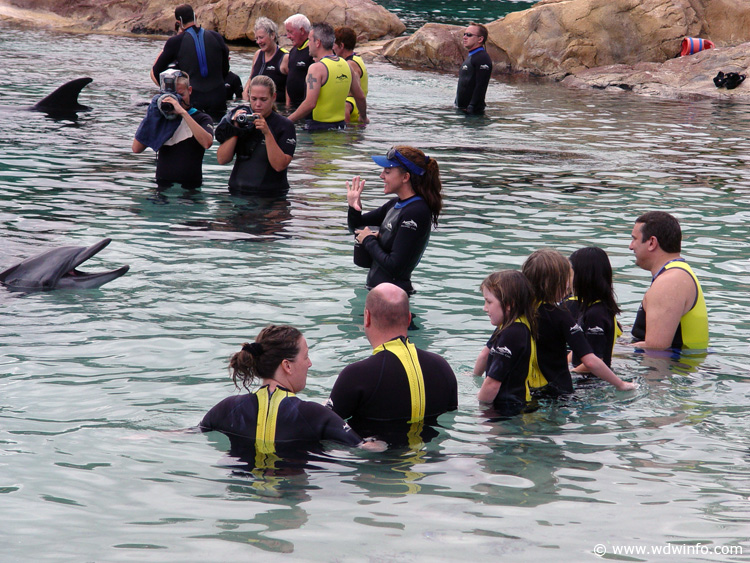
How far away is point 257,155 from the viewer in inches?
393

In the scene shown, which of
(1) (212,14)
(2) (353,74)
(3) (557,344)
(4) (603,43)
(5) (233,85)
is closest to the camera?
Answer: (3) (557,344)

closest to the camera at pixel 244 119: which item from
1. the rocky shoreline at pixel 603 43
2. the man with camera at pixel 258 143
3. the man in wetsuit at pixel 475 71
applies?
the man with camera at pixel 258 143

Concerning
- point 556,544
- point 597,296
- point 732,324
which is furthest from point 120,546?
point 732,324

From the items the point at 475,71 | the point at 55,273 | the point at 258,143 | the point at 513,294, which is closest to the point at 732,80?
the point at 475,71

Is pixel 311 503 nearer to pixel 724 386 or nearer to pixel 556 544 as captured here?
pixel 556 544

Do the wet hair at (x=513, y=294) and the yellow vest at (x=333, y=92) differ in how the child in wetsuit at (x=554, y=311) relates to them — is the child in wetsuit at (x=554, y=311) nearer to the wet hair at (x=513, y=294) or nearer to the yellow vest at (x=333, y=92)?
the wet hair at (x=513, y=294)

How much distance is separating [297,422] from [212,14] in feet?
83.7

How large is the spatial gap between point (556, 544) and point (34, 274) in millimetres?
5377

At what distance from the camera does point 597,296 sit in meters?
5.68

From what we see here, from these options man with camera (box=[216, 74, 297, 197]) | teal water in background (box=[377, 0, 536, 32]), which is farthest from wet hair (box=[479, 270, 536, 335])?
teal water in background (box=[377, 0, 536, 32])

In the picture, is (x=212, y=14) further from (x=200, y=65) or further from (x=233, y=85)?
(x=200, y=65)

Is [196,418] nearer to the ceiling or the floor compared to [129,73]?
nearer to the floor

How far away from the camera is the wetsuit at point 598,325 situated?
18.6ft

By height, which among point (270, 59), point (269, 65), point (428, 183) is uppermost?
point (270, 59)
